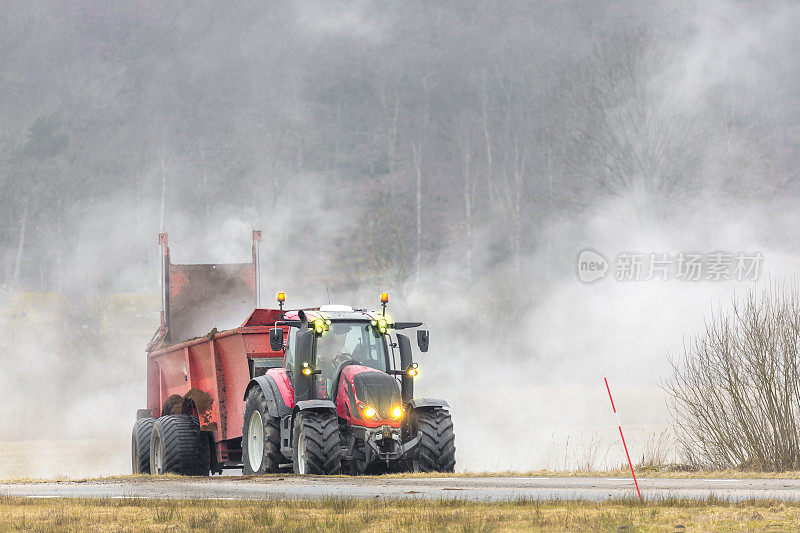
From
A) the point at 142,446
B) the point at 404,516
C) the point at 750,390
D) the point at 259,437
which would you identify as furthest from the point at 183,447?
the point at 404,516

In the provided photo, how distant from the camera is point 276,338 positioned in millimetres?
18594

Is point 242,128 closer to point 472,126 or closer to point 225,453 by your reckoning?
point 472,126

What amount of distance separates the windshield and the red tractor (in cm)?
2

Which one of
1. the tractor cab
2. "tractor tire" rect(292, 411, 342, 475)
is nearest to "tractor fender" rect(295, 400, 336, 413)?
the tractor cab

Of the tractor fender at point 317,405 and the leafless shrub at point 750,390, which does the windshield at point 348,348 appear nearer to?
the tractor fender at point 317,405

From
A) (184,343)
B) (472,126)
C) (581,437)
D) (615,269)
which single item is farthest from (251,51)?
(184,343)

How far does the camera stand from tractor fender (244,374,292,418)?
18578 mm

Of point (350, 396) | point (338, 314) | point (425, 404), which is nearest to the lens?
point (350, 396)

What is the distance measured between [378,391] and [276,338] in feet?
5.74

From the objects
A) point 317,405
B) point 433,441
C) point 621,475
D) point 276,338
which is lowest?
point 621,475

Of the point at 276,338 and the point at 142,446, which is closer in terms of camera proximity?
the point at 276,338

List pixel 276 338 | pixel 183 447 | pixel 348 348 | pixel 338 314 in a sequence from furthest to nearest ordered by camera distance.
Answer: pixel 183 447, pixel 338 314, pixel 348 348, pixel 276 338

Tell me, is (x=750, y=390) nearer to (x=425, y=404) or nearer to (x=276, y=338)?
(x=425, y=404)

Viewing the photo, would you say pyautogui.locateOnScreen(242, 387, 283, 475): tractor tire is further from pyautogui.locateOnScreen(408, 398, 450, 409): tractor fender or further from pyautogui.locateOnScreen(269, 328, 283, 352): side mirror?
pyautogui.locateOnScreen(408, 398, 450, 409): tractor fender
